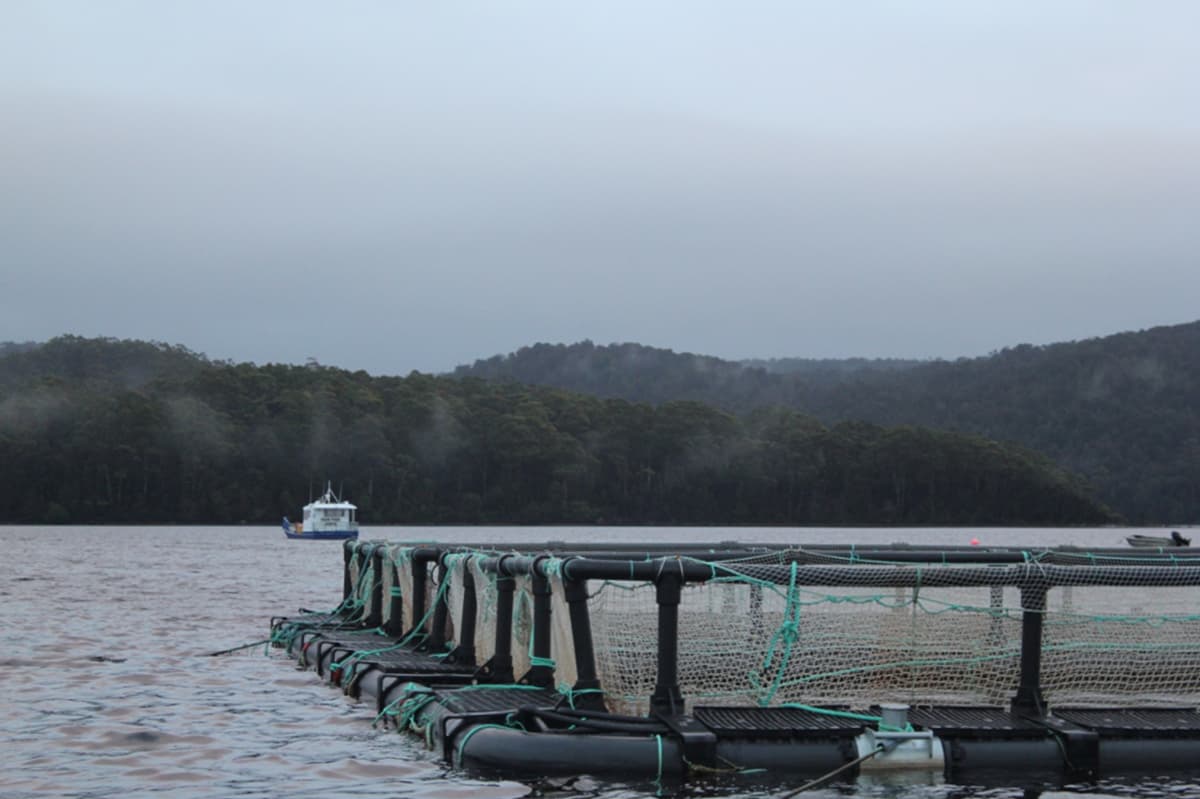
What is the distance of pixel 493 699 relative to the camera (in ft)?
38.8

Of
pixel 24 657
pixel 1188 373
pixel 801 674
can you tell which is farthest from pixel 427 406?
pixel 801 674

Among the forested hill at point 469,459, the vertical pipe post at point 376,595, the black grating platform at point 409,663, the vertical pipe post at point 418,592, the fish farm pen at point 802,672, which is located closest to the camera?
the fish farm pen at point 802,672

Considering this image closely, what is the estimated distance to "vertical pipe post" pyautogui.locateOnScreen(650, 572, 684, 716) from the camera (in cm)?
1059

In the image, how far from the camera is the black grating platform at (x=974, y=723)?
35.5 feet

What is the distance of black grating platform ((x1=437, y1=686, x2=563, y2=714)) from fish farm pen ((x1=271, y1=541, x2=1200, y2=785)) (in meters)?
0.03

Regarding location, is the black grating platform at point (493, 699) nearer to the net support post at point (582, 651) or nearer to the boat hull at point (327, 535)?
the net support post at point (582, 651)

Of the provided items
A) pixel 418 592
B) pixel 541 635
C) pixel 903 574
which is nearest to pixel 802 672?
pixel 903 574

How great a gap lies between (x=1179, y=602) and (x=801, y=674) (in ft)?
16.1

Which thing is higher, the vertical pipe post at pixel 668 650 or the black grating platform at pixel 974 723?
the vertical pipe post at pixel 668 650

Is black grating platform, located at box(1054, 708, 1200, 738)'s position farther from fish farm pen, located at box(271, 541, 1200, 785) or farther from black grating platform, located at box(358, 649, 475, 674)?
black grating platform, located at box(358, 649, 475, 674)

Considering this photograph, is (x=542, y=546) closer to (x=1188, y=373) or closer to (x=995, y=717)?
(x=995, y=717)

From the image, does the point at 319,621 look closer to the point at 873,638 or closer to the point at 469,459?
the point at 873,638

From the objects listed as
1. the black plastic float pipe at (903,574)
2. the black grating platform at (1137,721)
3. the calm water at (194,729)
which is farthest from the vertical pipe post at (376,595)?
the black grating platform at (1137,721)

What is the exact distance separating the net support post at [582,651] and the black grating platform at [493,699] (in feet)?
0.80
